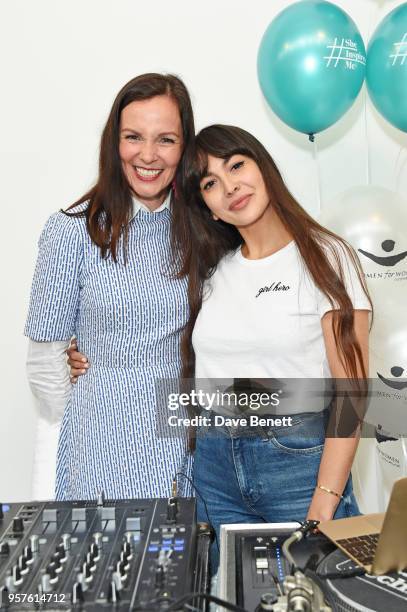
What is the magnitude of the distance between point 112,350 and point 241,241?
1.45 feet

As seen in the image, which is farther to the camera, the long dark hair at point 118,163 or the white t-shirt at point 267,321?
the long dark hair at point 118,163

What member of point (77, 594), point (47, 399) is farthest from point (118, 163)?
point (77, 594)

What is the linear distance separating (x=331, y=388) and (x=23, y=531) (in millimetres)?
742

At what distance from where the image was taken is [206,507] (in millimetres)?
1470

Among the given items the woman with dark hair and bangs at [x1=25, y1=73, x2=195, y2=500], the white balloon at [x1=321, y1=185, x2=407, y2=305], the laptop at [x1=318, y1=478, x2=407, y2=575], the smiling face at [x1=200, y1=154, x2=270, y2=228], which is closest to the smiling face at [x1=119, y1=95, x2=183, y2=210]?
the woman with dark hair and bangs at [x1=25, y1=73, x2=195, y2=500]

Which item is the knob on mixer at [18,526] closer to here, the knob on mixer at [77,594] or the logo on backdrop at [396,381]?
the knob on mixer at [77,594]

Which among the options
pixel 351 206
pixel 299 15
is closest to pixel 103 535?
pixel 351 206

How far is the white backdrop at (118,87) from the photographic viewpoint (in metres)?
2.55

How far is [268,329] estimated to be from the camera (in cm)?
150

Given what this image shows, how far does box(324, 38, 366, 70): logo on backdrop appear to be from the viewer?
1.90 meters

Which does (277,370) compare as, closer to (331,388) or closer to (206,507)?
(331,388)

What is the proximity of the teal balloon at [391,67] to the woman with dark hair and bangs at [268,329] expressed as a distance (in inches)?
21.8

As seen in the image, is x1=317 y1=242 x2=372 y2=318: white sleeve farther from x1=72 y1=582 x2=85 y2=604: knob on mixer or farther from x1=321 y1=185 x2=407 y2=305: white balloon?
x1=72 y1=582 x2=85 y2=604: knob on mixer

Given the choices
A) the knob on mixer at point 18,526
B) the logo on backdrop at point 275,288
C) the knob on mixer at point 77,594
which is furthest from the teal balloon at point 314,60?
the knob on mixer at point 77,594
